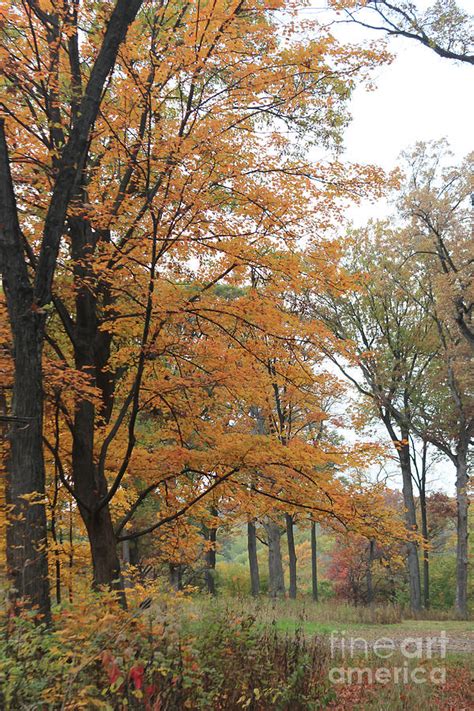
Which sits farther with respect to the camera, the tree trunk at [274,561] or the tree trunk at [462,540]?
the tree trunk at [274,561]

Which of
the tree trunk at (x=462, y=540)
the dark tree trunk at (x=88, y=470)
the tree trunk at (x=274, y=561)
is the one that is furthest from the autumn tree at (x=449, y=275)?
the dark tree trunk at (x=88, y=470)

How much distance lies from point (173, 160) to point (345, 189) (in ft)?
7.63

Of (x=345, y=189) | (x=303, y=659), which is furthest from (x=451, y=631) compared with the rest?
(x=345, y=189)

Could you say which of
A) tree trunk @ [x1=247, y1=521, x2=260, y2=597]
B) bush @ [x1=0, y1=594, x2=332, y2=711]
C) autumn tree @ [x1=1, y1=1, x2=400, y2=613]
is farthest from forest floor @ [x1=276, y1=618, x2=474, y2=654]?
tree trunk @ [x1=247, y1=521, x2=260, y2=597]

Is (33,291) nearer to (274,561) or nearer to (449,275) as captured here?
(449,275)

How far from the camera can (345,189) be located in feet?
22.0

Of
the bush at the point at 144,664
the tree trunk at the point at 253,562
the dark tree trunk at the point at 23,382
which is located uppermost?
the dark tree trunk at the point at 23,382

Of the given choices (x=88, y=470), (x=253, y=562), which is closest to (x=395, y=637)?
(x=88, y=470)

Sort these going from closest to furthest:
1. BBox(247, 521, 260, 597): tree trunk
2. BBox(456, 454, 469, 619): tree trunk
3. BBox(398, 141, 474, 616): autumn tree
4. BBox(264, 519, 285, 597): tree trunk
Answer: BBox(398, 141, 474, 616): autumn tree → BBox(456, 454, 469, 619): tree trunk → BBox(264, 519, 285, 597): tree trunk → BBox(247, 521, 260, 597): tree trunk

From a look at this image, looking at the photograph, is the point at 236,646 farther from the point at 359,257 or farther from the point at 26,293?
the point at 359,257

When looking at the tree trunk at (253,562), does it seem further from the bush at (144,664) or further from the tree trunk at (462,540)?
the bush at (144,664)

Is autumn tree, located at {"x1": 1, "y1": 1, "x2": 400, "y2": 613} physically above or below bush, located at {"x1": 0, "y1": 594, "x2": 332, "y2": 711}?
above

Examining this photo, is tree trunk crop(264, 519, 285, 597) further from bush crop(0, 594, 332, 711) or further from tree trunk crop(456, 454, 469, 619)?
bush crop(0, 594, 332, 711)

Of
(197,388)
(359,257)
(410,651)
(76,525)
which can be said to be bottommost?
(410,651)
